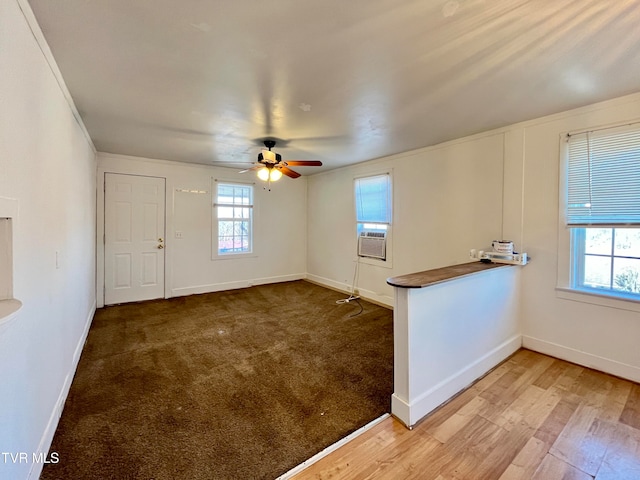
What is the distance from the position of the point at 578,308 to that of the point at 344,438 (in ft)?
8.30

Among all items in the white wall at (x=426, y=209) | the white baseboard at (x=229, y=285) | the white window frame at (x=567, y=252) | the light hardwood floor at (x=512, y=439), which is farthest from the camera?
the white baseboard at (x=229, y=285)

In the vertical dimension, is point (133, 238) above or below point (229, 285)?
above

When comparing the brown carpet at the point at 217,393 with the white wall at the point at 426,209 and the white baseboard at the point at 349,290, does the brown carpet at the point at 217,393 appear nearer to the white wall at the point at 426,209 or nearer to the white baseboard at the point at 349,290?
the white baseboard at the point at 349,290

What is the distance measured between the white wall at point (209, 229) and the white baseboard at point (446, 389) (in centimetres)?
436

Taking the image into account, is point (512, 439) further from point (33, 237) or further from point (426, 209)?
point (33, 237)

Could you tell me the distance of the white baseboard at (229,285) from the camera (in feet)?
17.2

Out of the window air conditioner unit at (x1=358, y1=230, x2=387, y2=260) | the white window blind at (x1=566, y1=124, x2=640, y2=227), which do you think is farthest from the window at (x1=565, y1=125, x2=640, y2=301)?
the window air conditioner unit at (x1=358, y1=230, x2=387, y2=260)

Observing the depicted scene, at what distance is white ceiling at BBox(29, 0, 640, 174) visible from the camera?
147 cm

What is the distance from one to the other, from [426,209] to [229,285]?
3.88 m

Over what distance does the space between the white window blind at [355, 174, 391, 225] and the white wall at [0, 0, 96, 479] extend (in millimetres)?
3854

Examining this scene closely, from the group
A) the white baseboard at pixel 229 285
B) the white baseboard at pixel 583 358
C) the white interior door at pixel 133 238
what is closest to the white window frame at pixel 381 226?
the white baseboard at pixel 229 285

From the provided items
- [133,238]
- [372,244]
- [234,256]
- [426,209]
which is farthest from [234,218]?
[426,209]

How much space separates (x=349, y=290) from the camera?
5.46 m

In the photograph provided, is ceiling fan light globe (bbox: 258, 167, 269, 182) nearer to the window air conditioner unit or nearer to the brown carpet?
the brown carpet
